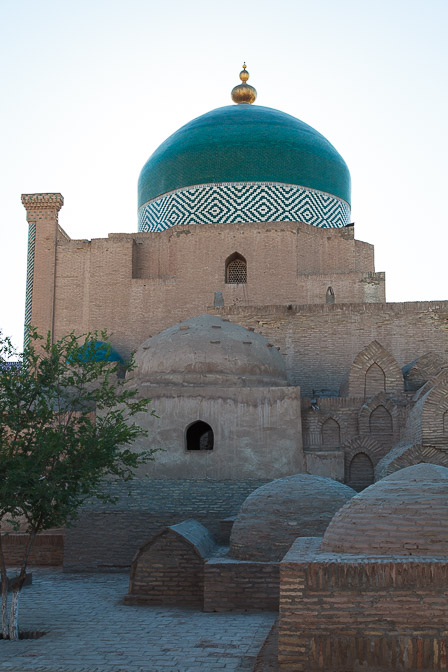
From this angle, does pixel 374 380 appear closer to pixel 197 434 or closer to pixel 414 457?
pixel 414 457

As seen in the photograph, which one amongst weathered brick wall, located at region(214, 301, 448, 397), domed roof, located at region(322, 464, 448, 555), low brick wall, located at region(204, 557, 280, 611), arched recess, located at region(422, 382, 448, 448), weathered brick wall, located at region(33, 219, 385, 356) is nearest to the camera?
domed roof, located at region(322, 464, 448, 555)

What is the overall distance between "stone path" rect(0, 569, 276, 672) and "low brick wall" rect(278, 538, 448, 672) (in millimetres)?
622

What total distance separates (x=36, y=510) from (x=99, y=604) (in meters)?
1.45

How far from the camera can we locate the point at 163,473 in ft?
34.4

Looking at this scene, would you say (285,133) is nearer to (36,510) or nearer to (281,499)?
(281,499)

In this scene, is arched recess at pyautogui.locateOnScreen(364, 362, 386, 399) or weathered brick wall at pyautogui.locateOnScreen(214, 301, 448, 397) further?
weathered brick wall at pyautogui.locateOnScreen(214, 301, 448, 397)

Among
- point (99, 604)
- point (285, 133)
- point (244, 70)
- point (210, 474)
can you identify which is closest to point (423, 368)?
point (210, 474)

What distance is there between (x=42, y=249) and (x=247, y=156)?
5241mm

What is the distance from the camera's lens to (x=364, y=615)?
16.2ft

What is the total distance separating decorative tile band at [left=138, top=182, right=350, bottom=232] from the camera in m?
18.3

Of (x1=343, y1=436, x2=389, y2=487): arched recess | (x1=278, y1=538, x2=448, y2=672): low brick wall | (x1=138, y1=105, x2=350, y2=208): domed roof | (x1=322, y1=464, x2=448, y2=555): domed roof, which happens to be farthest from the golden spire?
(x1=278, y1=538, x2=448, y2=672): low brick wall

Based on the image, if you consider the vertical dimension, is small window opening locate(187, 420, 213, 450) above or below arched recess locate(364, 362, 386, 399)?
below

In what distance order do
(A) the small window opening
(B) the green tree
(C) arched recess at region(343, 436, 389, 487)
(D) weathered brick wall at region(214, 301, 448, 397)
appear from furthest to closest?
(D) weathered brick wall at region(214, 301, 448, 397) → (A) the small window opening → (C) arched recess at region(343, 436, 389, 487) → (B) the green tree

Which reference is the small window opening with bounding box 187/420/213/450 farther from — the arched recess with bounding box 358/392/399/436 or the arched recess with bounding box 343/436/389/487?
the arched recess with bounding box 358/392/399/436
